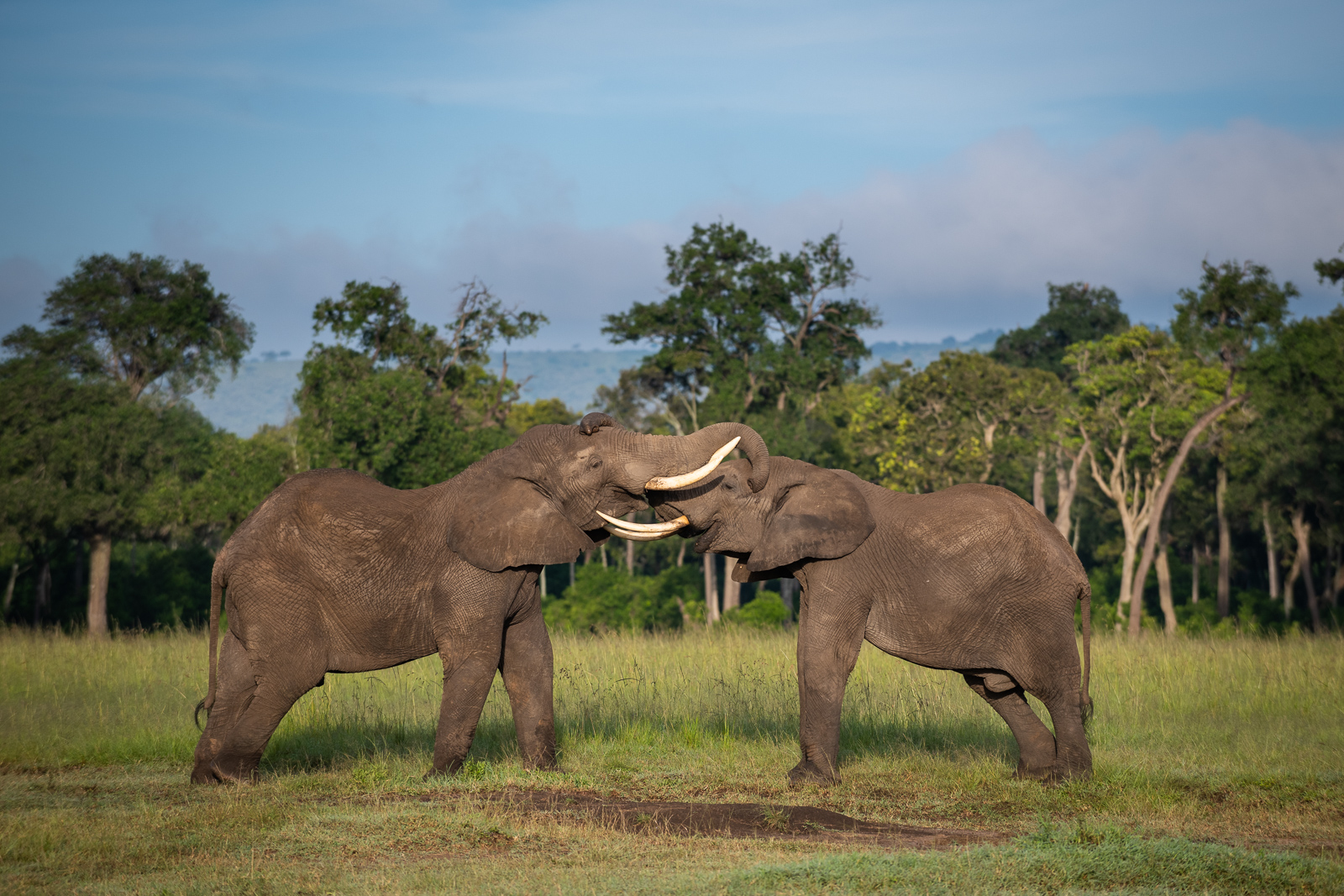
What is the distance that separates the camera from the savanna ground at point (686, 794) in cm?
655

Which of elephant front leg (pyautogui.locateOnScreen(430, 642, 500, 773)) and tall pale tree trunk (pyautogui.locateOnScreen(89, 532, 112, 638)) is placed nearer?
elephant front leg (pyautogui.locateOnScreen(430, 642, 500, 773))

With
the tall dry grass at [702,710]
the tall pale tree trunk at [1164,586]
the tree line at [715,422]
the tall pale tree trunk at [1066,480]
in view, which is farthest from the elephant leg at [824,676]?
the tall pale tree trunk at [1164,586]

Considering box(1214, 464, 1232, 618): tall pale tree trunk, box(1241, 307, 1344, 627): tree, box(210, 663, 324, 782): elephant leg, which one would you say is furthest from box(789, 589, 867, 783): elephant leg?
box(1214, 464, 1232, 618): tall pale tree trunk

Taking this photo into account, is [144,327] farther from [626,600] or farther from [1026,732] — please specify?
[1026,732]

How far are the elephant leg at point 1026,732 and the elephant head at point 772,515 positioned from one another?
1616 millimetres

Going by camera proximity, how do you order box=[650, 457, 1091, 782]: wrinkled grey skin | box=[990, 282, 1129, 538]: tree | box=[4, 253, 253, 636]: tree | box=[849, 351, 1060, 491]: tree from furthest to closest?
box=[990, 282, 1129, 538]: tree, box=[849, 351, 1060, 491]: tree, box=[4, 253, 253, 636]: tree, box=[650, 457, 1091, 782]: wrinkled grey skin

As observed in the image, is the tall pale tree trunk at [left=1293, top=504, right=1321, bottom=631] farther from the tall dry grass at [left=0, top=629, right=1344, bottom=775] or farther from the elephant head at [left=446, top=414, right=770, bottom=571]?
the elephant head at [left=446, top=414, right=770, bottom=571]

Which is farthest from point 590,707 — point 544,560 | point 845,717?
point 544,560

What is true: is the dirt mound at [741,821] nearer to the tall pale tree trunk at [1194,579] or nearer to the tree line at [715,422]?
the tree line at [715,422]

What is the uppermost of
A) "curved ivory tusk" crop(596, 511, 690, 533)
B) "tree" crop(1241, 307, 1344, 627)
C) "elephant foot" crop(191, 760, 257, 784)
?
"tree" crop(1241, 307, 1344, 627)

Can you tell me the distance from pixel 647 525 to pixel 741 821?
84.1 inches

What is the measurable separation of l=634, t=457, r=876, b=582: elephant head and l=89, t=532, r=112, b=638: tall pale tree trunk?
982 inches

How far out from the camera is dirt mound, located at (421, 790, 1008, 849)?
24.6ft

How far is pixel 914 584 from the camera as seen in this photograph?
29.6 feet
